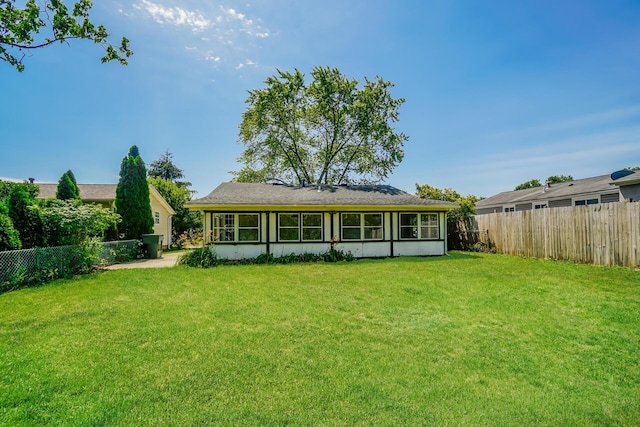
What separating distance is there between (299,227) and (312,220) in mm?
681

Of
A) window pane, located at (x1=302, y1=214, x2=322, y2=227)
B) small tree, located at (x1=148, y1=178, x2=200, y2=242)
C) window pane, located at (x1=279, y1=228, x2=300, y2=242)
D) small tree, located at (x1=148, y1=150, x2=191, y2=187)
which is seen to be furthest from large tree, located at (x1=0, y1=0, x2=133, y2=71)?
small tree, located at (x1=148, y1=150, x2=191, y2=187)

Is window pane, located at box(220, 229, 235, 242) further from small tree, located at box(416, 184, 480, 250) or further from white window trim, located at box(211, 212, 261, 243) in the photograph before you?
small tree, located at box(416, 184, 480, 250)

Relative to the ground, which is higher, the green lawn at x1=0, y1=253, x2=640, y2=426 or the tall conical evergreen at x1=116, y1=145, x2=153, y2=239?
the tall conical evergreen at x1=116, y1=145, x2=153, y2=239

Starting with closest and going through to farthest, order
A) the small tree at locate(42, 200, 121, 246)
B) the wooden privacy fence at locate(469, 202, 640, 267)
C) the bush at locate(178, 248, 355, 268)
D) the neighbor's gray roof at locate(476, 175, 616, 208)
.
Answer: the wooden privacy fence at locate(469, 202, 640, 267)
the small tree at locate(42, 200, 121, 246)
the bush at locate(178, 248, 355, 268)
the neighbor's gray roof at locate(476, 175, 616, 208)

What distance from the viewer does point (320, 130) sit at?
2466cm

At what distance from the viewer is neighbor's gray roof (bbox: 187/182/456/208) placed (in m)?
12.7

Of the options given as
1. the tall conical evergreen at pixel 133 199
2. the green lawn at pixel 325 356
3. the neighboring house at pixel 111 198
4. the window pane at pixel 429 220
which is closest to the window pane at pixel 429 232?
the window pane at pixel 429 220

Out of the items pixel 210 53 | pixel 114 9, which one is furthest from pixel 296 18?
pixel 114 9

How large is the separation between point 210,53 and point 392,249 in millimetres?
11397

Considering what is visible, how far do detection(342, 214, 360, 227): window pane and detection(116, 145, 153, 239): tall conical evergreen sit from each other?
10574mm

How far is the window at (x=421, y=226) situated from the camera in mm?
14391

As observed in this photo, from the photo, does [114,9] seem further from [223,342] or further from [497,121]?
[497,121]

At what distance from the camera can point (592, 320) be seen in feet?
16.0

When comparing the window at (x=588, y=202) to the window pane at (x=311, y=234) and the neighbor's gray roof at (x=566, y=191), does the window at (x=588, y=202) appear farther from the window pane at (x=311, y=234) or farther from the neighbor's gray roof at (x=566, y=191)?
the window pane at (x=311, y=234)
